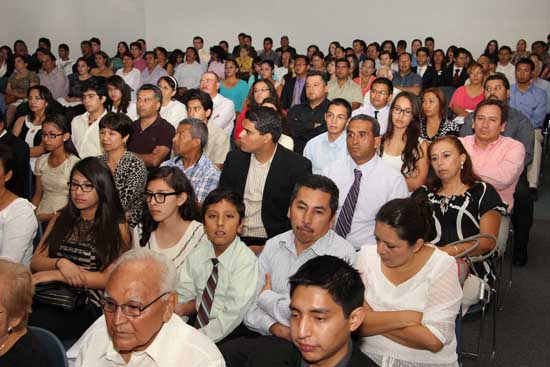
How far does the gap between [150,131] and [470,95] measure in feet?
10.4

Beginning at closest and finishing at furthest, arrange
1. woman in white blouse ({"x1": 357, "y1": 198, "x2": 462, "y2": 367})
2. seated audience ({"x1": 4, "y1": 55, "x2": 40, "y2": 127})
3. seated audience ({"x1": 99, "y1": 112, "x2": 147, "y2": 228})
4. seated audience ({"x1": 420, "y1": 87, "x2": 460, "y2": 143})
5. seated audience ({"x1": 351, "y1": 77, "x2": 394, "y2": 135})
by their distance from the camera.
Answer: woman in white blouse ({"x1": 357, "y1": 198, "x2": 462, "y2": 367}) → seated audience ({"x1": 99, "y1": 112, "x2": 147, "y2": 228}) → seated audience ({"x1": 420, "y1": 87, "x2": 460, "y2": 143}) → seated audience ({"x1": 351, "y1": 77, "x2": 394, "y2": 135}) → seated audience ({"x1": 4, "y1": 55, "x2": 40, "y2": 127})

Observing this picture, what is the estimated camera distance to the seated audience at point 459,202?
118 inches

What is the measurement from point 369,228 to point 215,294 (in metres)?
1.04

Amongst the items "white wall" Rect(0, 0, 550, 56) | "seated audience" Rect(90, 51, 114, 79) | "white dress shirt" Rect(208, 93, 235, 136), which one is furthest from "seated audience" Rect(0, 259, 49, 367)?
"white wall" Rect(0, 0, 550, 56)

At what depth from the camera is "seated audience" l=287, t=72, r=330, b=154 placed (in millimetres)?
5324

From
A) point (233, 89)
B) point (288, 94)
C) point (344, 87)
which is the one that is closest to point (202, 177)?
point (233, 89)

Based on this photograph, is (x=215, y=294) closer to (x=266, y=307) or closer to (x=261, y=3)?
(x=266, y=307)

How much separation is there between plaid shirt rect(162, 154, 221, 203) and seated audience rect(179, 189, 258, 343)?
37.0 inches

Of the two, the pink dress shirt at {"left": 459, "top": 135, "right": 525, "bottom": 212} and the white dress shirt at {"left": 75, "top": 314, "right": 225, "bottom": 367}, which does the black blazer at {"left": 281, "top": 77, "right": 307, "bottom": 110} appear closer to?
the pink dress shirt at {"left": 459, "top": 135, "right": 525, "bottom": 212}

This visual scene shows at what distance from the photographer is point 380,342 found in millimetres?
2248

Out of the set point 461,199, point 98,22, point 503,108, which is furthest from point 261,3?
point 461,199

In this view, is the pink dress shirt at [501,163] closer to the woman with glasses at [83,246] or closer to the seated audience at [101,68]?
the woman with glasses at [83,246]

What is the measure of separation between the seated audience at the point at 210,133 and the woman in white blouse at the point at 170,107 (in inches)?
23.3

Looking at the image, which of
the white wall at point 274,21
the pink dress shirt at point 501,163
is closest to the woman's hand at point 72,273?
the pink dress shirt at point 501,163
